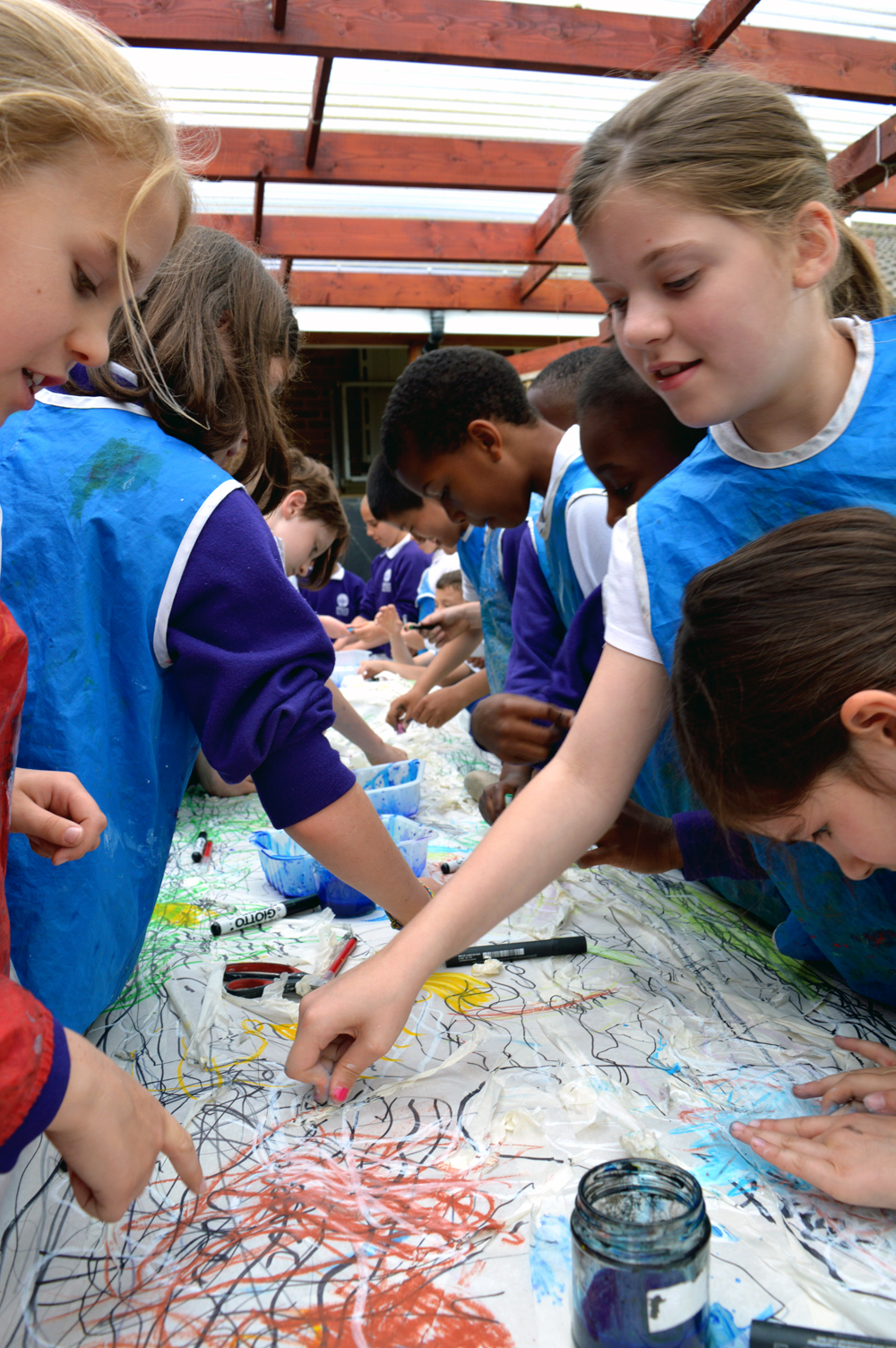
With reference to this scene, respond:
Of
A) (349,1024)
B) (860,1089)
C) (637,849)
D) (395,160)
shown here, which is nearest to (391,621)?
(395,160)

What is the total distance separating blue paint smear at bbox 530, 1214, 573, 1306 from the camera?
2.26 ft

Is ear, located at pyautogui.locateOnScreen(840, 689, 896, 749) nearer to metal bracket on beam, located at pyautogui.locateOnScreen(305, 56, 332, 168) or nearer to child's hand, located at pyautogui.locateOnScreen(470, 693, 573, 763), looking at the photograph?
child's hand, located at pyautogui.locateOnScreen(470, 693, 573, 763)

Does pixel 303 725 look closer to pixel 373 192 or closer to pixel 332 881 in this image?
pixel 332 881

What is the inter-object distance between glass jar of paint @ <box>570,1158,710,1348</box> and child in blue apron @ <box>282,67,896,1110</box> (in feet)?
1.14

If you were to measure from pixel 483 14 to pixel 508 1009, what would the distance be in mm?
3592

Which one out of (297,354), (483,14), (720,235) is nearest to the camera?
(720,235)

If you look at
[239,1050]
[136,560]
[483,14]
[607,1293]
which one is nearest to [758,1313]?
[607,1293]

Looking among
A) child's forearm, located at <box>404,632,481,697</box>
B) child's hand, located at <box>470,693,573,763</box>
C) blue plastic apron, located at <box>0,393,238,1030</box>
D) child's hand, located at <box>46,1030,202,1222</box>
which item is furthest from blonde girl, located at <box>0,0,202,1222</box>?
child's forearm, located at <box>404,632,481,697</box>

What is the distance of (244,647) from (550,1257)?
64 cm

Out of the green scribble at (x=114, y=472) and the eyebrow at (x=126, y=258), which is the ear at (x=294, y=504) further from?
the eyebrow at (x=126, y=258)

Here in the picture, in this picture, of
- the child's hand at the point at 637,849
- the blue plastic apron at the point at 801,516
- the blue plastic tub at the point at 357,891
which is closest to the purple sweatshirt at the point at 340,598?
the blue plastic tub at the point at 357,891

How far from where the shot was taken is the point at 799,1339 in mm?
591

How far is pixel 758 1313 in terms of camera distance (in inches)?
25.9

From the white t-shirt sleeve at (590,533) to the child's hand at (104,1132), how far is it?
1416 mm
